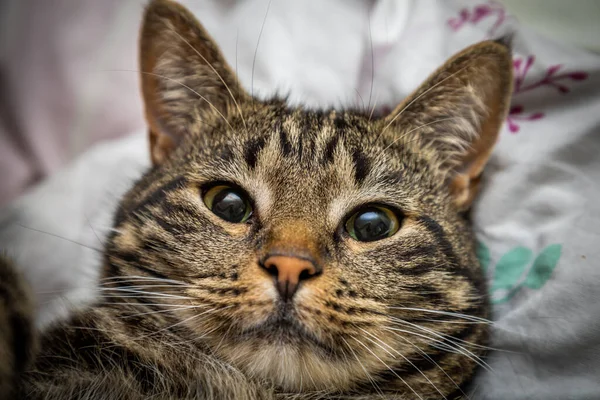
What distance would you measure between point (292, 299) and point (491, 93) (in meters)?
0.74

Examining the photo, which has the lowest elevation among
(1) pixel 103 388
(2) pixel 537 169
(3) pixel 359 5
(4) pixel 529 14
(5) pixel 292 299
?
(1) pixel 103 388

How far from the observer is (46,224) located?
155 cm

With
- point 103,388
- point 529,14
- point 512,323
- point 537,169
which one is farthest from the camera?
point 529,14

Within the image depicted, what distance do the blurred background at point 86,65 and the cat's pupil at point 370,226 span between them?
0.65 metres

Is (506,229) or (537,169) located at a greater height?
(537,169)

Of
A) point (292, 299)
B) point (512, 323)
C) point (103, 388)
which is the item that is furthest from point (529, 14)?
point (103, 388)

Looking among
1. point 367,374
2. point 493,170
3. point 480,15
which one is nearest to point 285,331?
point 367,374

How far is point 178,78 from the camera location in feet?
3.90

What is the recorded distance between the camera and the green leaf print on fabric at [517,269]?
104 centimetres

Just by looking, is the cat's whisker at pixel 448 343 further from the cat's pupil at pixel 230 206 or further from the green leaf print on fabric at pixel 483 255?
the cat's pupil at pixel 230 206

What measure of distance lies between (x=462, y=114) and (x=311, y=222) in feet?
1.79

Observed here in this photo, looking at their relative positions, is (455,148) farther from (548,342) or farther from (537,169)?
(548,342)

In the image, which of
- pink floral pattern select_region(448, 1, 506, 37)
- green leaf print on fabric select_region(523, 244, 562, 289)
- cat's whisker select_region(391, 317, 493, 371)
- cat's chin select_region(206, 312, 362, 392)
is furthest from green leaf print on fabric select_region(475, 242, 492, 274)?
pink floral pattern select_region(448, 1, 506, 37)

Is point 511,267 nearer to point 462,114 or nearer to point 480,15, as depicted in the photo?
point 462,114
